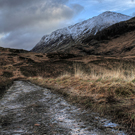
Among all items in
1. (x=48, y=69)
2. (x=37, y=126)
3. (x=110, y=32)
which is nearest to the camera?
(x=37, y=126)

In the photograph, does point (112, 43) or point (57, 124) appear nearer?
point (57, 124)

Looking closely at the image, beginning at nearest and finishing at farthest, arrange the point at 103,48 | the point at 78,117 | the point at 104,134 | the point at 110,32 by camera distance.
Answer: the point at 104,134 → the point at 78,117 → the point at 103,48 → the point at 110,32

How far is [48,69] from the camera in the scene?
29.1m

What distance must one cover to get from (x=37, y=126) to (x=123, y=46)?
8692cm

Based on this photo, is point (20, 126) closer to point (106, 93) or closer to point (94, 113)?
point (94, 113)

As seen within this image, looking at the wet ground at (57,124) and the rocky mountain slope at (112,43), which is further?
the rocky mountain slope at (112,43)

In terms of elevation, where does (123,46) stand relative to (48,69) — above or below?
above

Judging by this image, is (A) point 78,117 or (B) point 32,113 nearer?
(A) point 78,117

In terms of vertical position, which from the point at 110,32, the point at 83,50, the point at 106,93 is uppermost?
the point at 110,32

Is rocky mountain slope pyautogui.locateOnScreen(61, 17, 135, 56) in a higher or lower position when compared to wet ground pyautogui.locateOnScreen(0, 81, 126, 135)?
higher

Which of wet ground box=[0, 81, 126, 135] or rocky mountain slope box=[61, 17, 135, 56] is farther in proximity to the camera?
rocky mountain slope box=[61, 17, 135, 56]

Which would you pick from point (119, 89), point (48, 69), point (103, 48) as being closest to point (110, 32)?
point (103, 48)

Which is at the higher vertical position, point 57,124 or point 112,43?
point 112,43

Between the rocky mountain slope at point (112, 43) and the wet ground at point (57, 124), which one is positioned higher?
the rocky mountain slope at point (112, 43)
